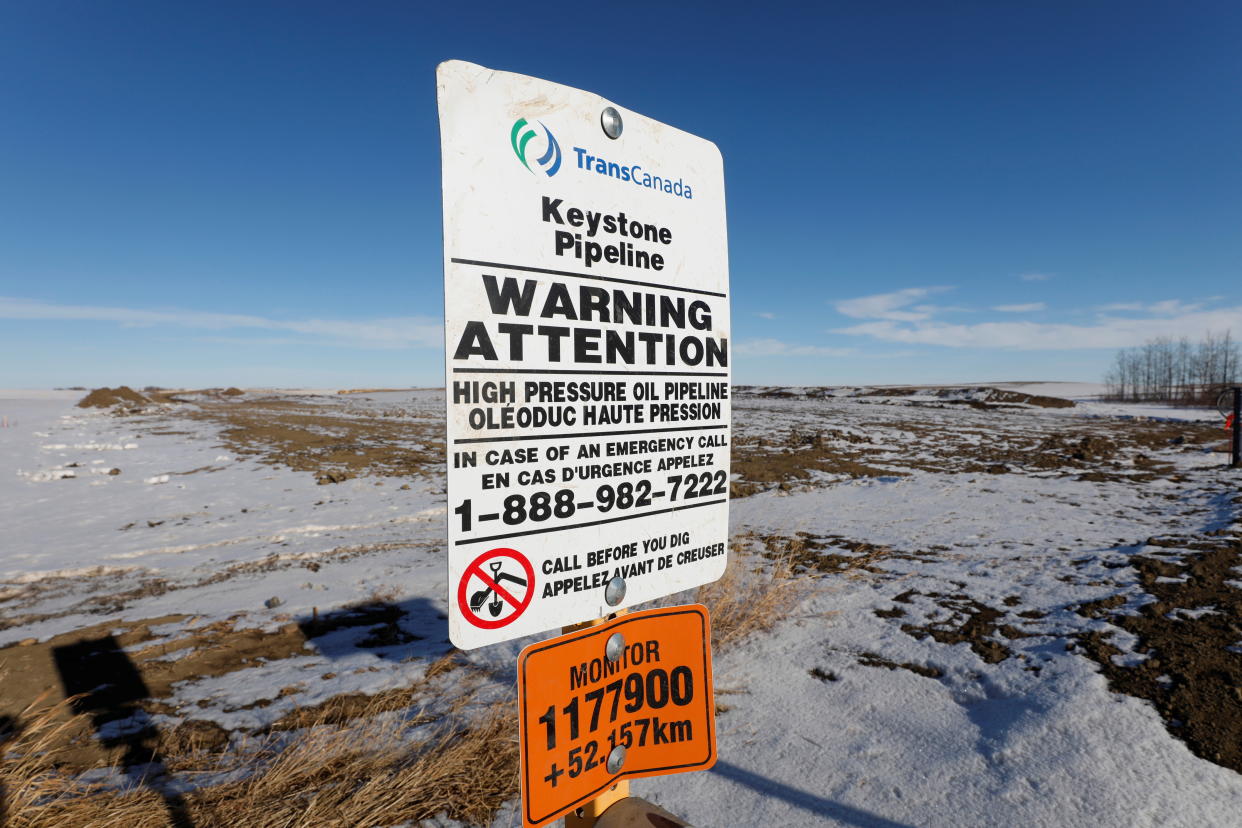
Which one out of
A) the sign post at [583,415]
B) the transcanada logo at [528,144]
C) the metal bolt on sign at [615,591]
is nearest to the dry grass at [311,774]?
the sign post at [583,415]

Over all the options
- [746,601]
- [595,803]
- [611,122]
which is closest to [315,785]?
[595,803]

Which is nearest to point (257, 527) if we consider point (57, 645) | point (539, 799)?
point (57, 645)

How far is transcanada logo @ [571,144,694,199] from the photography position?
1462mm

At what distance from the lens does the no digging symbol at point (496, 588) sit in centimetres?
126

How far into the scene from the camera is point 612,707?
1.47 meters

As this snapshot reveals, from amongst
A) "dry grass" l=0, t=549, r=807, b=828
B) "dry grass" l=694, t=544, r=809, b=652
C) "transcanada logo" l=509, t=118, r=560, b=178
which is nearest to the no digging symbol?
"transcanada logo" l=509, t=118, r=560, b=178

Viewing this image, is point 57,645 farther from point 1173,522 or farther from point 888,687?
point 1173,522

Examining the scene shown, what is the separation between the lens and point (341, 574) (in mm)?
6680

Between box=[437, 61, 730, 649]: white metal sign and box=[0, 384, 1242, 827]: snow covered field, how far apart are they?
181 centimetres

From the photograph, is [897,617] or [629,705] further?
[897,617]

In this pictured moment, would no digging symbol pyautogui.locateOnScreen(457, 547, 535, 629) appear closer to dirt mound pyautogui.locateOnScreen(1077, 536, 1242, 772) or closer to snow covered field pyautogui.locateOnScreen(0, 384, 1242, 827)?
snow covered field pyautogui.locateOnScreen(0, 384, 1242, 827)

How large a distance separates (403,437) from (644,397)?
858 inches

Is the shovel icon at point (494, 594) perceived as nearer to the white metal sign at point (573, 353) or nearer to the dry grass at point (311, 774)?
the white metal sign at point (573, 353)

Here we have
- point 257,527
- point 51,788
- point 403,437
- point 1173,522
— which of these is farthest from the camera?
point 403,437
